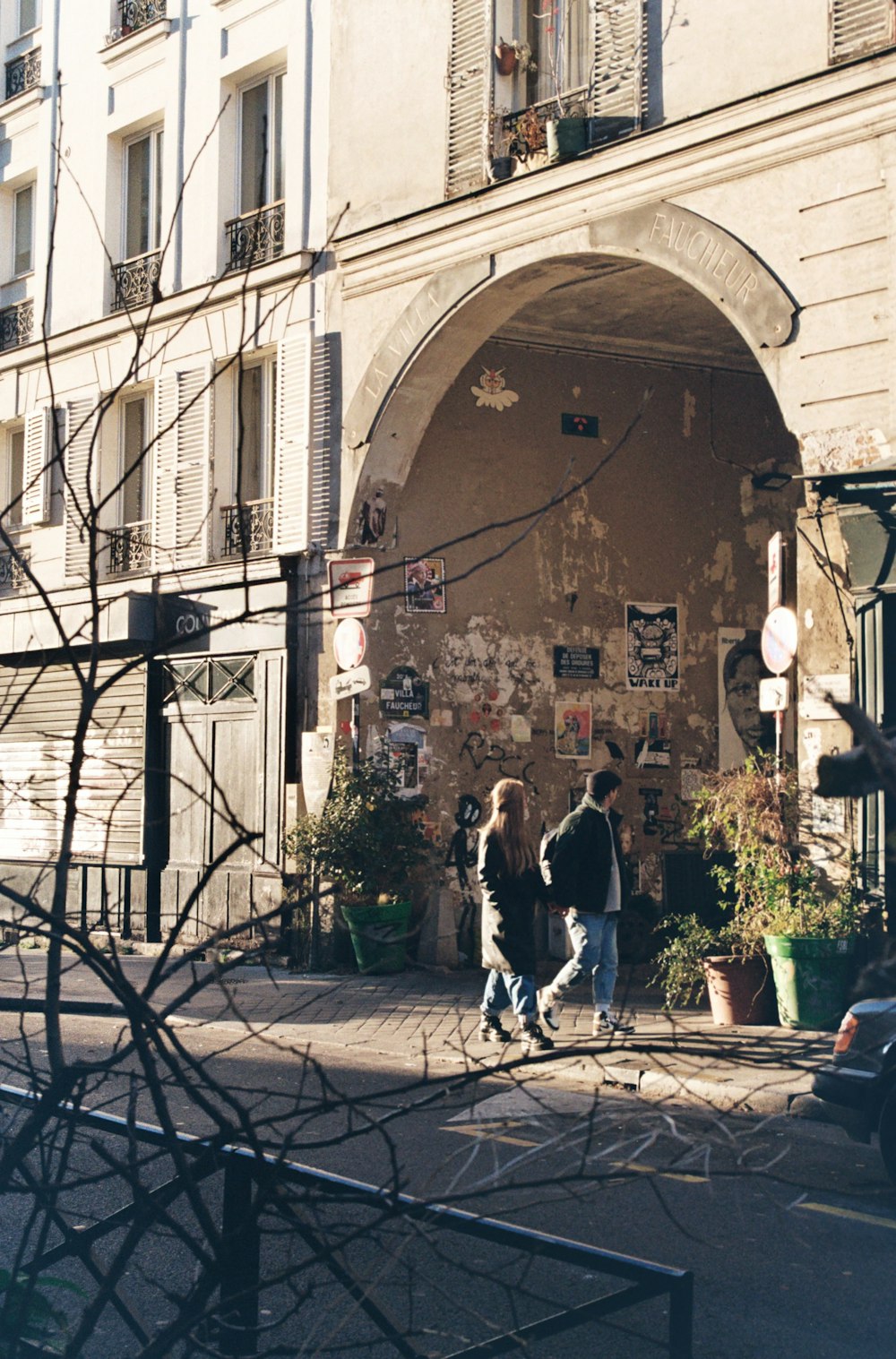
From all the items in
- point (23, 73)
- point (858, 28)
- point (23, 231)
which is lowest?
point (858, 28)

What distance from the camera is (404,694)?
15.4 m

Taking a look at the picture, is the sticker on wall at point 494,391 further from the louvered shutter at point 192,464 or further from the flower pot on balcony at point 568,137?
the flower pot on balcony at point 568,137

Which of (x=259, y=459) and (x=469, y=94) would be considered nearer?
(x=469, y=94)

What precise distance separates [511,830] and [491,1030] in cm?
133

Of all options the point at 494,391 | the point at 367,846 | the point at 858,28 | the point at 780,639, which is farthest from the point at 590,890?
the point at 494,391

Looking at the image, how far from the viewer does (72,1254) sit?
261cm

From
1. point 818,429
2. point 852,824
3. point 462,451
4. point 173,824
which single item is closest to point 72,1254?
point 852,824

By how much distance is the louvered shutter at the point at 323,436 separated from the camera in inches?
608

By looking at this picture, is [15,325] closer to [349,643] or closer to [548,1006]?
[349,643]

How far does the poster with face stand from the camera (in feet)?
55.8

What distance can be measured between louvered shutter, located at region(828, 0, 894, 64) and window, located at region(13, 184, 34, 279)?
40.1ft

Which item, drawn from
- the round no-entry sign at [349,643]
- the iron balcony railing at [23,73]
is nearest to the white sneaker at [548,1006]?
the round no-entry sign at [349,643]

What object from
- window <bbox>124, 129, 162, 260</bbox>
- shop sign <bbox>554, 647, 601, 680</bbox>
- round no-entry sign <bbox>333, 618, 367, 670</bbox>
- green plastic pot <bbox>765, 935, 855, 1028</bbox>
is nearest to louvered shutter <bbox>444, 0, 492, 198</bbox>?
round no-entry sign <bbox>333, 618, 367, 670</bbox>

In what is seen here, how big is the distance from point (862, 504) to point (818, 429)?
0.78m
